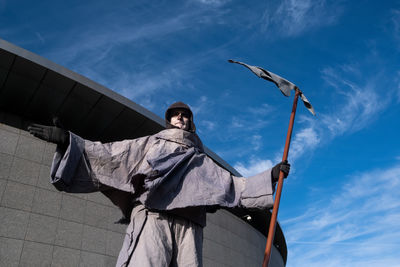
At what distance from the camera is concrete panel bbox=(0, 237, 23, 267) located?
23.6 ft

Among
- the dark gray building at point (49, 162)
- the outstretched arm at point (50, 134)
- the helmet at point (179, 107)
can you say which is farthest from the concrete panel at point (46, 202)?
the outstretched arm at point (50, 134)

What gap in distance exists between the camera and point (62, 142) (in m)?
3.11

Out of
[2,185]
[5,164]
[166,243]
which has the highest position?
[5,164]

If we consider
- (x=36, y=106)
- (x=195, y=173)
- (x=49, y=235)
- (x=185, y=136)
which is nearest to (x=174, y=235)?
(x=195, y=173)

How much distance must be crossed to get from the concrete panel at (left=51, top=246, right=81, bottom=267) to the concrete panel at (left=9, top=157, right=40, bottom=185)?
152cm

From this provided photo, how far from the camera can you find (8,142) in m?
8.34

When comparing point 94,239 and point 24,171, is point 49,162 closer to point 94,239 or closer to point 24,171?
point 24,171

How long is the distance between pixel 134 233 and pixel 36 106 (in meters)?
7.47

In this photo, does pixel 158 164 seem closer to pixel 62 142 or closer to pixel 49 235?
pixel 62 142

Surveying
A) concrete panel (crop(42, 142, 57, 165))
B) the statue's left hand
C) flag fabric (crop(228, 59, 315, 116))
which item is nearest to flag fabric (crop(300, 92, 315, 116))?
flag fabric (crop(228, 59, 315, 116))

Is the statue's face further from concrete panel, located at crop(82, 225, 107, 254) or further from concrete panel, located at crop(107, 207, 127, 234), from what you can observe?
concrete panel, located at crop(107, 207, 127, 234)

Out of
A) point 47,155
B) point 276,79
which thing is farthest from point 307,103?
point 47,155

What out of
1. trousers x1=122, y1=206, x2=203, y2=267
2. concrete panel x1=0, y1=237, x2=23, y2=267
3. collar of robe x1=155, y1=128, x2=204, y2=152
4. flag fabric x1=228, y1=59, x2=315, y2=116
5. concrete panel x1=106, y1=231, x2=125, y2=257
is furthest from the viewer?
concrete panel x1=106, y1=231, x2=125, y2=257

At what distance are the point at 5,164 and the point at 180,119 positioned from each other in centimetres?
565
